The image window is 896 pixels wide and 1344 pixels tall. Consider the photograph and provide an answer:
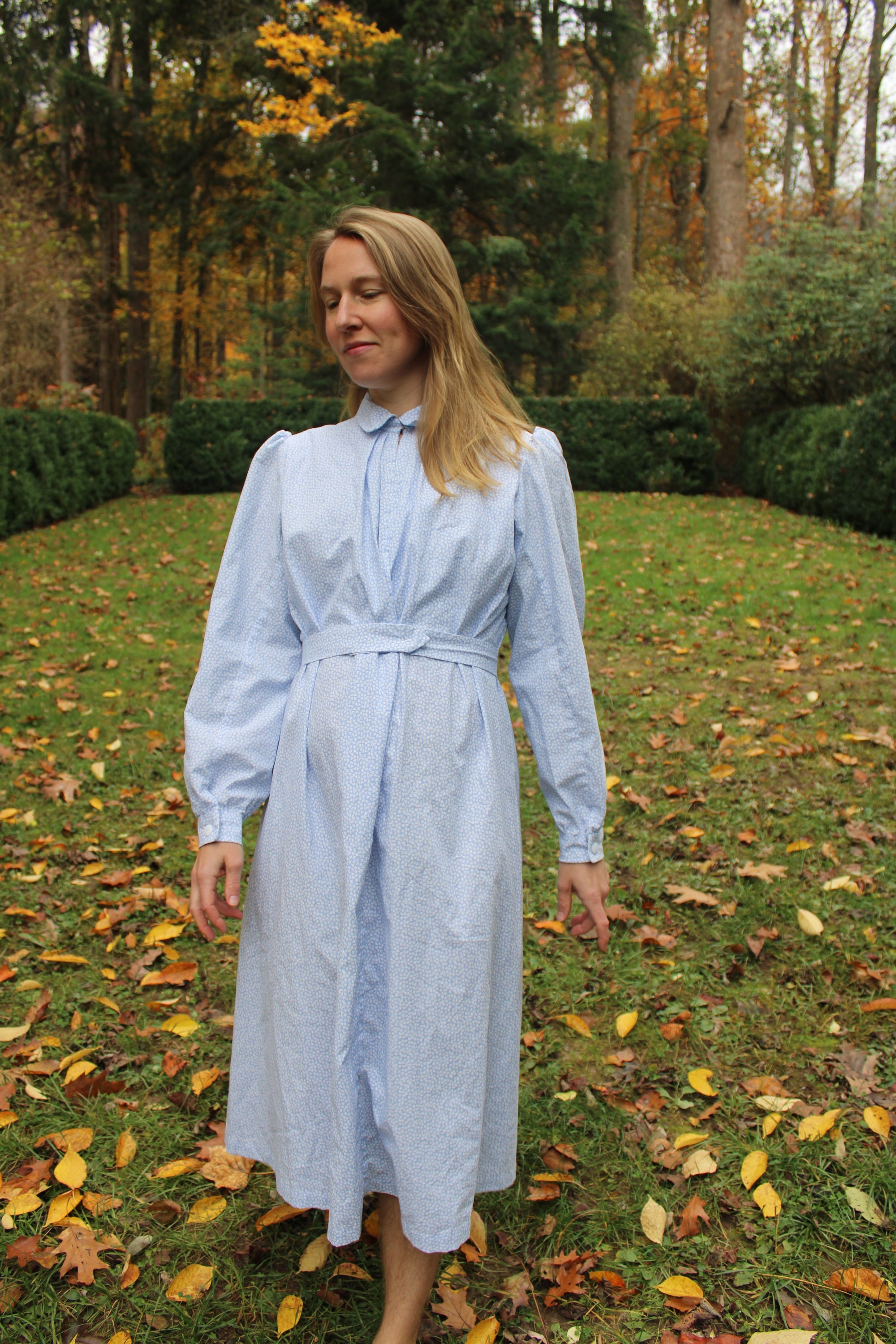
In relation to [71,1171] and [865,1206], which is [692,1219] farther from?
[71,1171]

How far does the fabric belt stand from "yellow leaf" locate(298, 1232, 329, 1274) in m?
1.34

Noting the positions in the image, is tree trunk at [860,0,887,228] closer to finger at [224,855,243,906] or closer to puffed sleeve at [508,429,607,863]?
puffed sleeve at [508,429,607,863]

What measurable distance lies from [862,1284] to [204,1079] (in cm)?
173

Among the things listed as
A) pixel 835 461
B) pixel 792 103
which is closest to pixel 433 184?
pixel 792 103

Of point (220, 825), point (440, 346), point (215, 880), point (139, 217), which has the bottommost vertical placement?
point (215, 880)

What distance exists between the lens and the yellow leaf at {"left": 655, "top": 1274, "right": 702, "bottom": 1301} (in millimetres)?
2154

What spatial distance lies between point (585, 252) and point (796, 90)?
19.2 ft

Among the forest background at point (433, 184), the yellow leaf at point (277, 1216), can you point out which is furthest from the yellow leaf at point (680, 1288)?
the forest background at point (433, 184)

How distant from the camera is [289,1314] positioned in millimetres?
2117

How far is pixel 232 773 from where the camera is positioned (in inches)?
74.0

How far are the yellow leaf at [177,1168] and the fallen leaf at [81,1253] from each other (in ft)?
0.76

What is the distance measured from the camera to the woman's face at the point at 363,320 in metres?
1.83

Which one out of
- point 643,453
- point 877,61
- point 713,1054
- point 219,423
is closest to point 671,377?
point 643,453

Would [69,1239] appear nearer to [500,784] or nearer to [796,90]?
[500,784]
